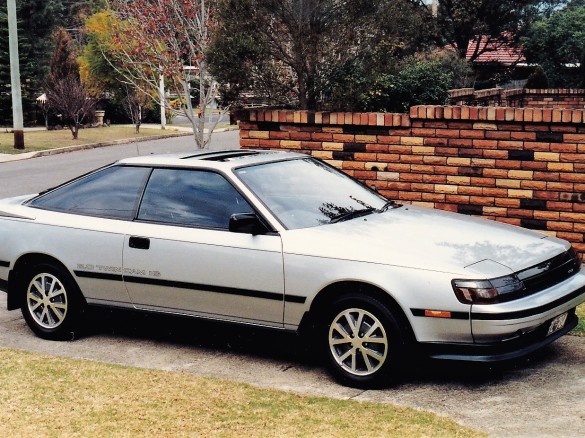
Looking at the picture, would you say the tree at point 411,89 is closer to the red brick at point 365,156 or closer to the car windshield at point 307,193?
the red brick at point 365,156

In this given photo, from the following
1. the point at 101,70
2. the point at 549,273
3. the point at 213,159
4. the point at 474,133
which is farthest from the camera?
the point at 101,70

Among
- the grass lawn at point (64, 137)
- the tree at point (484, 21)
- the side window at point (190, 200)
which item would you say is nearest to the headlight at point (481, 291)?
the side window at point (190, 200)

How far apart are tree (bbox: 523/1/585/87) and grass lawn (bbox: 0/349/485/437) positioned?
3124 centimetres

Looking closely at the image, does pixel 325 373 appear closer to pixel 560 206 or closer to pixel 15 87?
pixel 560 206

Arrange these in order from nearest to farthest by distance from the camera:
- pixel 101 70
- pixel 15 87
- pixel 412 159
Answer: pixel 412 159 → pixel 15 87 → pixel 101 70

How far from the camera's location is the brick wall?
363 inches

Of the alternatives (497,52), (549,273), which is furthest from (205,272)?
(497,52)

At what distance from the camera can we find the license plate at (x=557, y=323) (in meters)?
5.86

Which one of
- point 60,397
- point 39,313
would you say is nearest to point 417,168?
point 39,313

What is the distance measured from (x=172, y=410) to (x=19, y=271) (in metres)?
2.37

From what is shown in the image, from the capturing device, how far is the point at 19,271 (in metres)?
7.14

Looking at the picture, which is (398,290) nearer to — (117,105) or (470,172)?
(470,172)

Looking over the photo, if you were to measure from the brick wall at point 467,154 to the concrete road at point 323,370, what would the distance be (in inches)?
108

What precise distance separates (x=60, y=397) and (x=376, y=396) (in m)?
1.89
